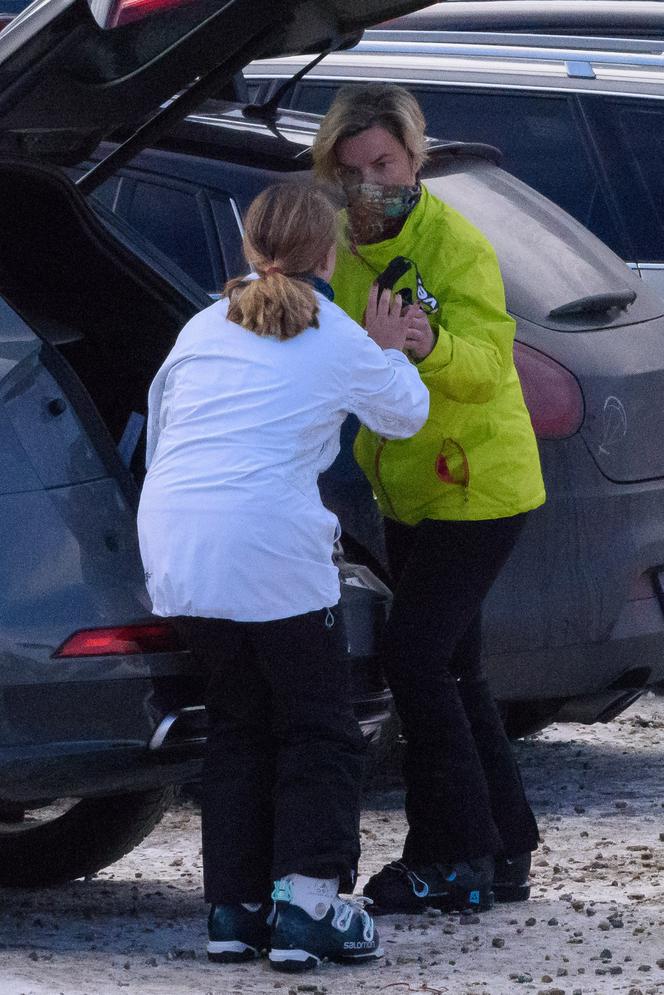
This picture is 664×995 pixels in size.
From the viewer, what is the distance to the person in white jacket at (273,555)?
355 centimetres

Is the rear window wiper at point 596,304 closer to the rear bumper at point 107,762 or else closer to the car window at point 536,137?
the rear bumper at point 107,762

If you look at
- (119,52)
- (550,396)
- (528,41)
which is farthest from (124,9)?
(528,41)

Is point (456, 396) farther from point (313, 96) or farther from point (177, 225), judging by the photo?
point (313, 96)

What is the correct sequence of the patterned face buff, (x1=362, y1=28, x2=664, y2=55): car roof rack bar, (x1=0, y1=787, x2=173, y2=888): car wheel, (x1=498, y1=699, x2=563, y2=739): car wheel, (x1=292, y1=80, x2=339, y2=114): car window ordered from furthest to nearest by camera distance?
(x1=362, y1=28, x2=664, y2=55): car roof rack bar < (x1=292, y1=80, x2=339, y2=114): car window < (x1=498, y1=699, x2=563, y2=739): car wheel < (x1=0, y1=787, x2=173, y2=888): car wheel < the patterned face buff

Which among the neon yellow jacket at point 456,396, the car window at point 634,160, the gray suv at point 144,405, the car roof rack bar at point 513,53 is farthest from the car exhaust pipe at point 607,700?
the car roof rack bar at point 513,53

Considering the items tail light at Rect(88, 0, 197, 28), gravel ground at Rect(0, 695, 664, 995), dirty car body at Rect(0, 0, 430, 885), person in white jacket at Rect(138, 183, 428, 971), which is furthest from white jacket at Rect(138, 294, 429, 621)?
gravel ground at Rect(0, 695, 664, 995)

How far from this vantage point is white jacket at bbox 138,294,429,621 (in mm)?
3537

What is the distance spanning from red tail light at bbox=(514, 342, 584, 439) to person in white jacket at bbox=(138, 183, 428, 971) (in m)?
0.92

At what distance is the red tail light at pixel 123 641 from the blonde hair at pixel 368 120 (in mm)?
1026

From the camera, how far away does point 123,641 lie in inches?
138

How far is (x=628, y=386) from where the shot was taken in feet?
15.4

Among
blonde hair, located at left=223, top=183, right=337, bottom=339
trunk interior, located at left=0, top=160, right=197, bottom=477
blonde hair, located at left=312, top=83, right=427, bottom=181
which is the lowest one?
trunk interior, located at left=0, top=160, right=197, bottom=477

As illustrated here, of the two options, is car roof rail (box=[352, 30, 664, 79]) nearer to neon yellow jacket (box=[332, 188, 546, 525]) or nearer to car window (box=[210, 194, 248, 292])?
car window (box=[210, 194, 248, 292])

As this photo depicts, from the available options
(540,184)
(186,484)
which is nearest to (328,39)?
(186,484)
